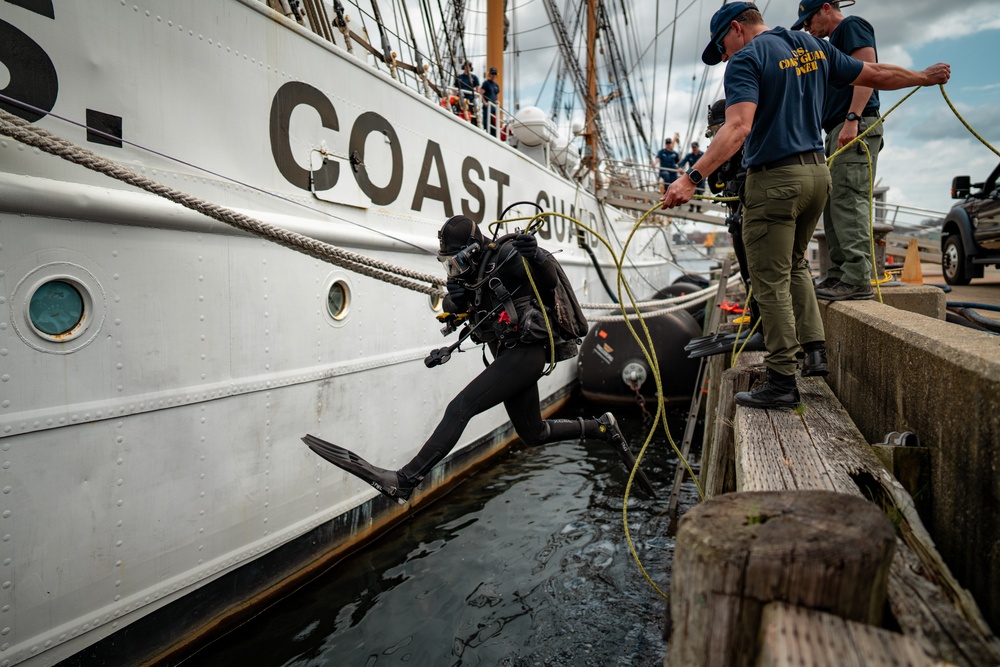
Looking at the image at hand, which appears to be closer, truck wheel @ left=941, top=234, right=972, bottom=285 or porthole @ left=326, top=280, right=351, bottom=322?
porthole @ left=326, top=280, right=351, bottom=322

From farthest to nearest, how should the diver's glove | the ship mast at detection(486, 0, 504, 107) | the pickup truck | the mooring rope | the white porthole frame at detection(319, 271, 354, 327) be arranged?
the ship mast at detection(486, 0, 504, 107)
the pickup truck
the white porthole frame at detection(319, 271, 354, 327)
the diver's glove
the mooring rope

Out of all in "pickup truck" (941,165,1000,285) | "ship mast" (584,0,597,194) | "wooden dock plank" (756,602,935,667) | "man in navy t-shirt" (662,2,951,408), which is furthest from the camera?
"ship mast" (584,0,597,194)

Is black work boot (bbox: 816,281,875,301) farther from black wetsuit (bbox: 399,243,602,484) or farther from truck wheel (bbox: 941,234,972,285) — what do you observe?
truck wheel (bbox: 941,234,972,285)

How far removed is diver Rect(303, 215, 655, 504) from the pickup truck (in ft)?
18.6

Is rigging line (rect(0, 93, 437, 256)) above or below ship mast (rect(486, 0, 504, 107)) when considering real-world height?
below

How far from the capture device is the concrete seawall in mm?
1355

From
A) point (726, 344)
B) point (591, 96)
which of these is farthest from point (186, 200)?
point (591, 96)

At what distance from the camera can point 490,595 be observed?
3402 millimetres

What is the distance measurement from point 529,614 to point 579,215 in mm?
7170

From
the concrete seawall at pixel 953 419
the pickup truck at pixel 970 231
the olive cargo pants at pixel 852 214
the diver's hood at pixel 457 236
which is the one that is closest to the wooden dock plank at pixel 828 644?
the concrete seawall at pixel 953 419

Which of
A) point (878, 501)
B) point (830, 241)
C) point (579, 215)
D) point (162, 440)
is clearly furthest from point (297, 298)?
point (579, 215)

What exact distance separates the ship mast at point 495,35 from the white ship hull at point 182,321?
611cm

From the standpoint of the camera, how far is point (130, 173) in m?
2.35

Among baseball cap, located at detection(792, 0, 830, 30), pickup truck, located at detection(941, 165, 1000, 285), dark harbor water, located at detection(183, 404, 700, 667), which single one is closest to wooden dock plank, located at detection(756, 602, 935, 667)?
dark harbor water, located at detection(183, 404, 700, 667)
